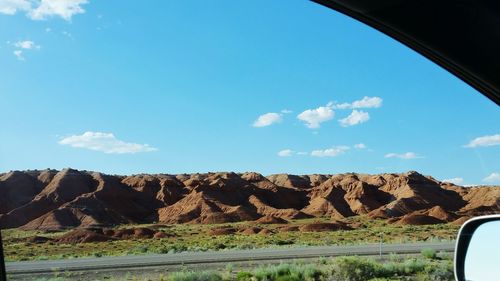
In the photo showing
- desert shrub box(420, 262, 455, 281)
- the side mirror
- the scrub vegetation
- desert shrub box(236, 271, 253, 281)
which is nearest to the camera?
the side mirror

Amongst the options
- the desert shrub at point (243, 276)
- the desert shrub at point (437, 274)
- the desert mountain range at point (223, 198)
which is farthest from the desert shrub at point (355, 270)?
the desert mountain range at point (223, 198)

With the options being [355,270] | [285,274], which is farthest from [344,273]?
[285,274]

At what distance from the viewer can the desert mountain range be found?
44.3m

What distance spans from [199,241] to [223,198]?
24.0m

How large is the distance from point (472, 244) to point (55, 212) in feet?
156

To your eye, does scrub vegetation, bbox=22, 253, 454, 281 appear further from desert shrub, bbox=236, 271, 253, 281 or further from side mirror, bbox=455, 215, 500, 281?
side mirror, bbox=455, 215, 500, 281

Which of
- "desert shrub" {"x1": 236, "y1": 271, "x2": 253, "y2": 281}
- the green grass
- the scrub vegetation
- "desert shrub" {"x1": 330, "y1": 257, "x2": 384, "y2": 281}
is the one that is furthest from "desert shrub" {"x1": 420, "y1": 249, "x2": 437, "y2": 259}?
the green grass

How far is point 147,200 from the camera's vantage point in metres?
62.7

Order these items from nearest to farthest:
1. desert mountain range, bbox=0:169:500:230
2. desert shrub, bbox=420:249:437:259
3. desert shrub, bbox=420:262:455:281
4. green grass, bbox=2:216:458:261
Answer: desert shrub, bbox=420:262:455:281 < desert shrub, bbox=420:249:437:259 < green grass, bbox=2:216:458:261 < desert mountain range, bbox=0:169:500:230

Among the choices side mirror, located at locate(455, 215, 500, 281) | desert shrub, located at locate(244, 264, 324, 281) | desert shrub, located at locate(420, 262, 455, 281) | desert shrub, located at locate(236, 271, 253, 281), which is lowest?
desert shrub, located at locate(236, 271, 253, 281)

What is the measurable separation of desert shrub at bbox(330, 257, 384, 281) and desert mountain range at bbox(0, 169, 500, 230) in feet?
61.4

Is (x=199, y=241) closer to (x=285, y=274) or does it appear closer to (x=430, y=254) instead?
(x=430, y=254)

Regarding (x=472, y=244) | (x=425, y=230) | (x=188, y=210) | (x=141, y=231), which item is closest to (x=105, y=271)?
(x=472, y=244)

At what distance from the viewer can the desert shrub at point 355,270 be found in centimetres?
1597
